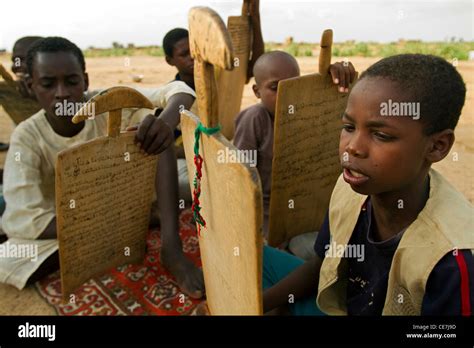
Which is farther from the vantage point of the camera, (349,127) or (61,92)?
(61,92)

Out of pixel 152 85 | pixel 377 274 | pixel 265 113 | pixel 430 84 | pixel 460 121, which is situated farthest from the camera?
pixel 152 85

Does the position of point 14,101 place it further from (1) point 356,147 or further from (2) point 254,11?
(1) point 356,147

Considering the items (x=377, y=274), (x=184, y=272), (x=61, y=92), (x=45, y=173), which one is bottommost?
(x=184, y=272)

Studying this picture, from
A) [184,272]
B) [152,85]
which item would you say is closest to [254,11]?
[184,272]

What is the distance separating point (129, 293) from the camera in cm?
227

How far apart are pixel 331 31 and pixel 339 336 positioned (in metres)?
1.55

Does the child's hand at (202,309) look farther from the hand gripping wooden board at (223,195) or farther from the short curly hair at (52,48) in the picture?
the short curly hair at (52,48)

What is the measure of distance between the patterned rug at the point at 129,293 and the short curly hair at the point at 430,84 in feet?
4.99

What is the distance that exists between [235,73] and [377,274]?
3.11 m

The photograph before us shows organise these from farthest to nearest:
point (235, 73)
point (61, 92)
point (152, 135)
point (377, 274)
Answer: point (235, 73)
point (61, 92)
point (152, 135)
point (377, 274)

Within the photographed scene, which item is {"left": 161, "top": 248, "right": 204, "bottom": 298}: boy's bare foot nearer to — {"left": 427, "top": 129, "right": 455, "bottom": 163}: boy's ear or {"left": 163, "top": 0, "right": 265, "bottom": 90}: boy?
{"left": 427, "top": 129, "right": 455, "bottom": 163}: boy's ear

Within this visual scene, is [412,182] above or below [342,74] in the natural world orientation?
below

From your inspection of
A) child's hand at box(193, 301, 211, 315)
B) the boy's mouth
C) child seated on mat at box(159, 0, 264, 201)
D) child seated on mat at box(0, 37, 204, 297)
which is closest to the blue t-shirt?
the boy's mouth

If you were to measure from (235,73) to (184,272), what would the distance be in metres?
2.48
